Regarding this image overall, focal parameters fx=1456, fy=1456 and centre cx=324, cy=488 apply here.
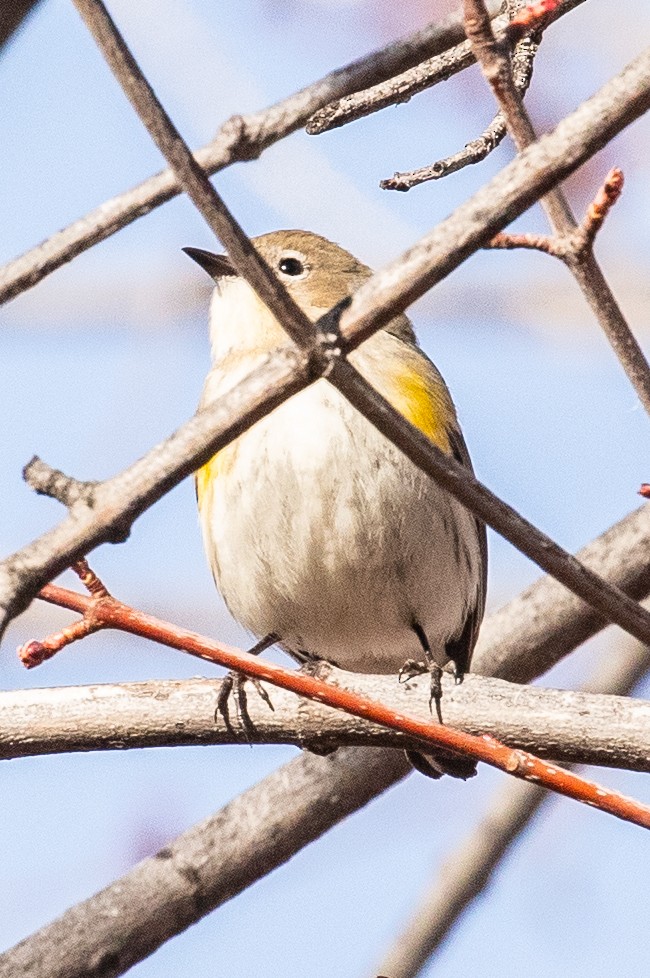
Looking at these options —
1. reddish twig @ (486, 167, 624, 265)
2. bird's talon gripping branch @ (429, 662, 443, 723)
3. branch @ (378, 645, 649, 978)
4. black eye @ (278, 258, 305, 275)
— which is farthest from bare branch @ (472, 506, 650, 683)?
reddish twig @ (486, 167, 624, 265)

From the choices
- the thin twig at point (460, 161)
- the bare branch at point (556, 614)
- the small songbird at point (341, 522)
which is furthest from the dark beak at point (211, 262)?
the thin twig at point (460, 161)

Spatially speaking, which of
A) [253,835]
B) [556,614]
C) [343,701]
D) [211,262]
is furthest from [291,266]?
[343,701]

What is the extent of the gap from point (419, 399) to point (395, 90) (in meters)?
2.46

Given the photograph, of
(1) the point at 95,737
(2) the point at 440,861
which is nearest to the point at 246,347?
(2) the point at 440,861

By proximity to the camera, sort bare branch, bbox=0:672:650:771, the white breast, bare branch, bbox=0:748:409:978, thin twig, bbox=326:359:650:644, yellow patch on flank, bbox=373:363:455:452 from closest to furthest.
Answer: thin twig, bbox=326:359:650:644 < bare branch, bbox=0:672:650:771 < bare branch, bbox=0:748:409:978 < the white breast < yellow patch on flank, bbox=373:363:455:452

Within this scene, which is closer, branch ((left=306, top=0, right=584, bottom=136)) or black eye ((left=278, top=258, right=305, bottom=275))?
branch ((left=306, top=0, right=584, bottom=136))

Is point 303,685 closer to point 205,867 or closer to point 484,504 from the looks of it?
point 484,504

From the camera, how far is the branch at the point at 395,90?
2551 mm

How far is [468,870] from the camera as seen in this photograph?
5.06 m

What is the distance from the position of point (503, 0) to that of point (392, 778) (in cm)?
292

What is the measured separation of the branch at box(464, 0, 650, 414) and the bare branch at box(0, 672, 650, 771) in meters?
0.68

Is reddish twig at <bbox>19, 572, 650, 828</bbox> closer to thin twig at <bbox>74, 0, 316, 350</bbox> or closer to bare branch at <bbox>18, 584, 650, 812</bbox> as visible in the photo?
bare branch at <bbox>18, 584, 650, 812</bbox>

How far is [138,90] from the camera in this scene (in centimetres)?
174

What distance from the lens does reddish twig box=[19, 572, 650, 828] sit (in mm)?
2311
